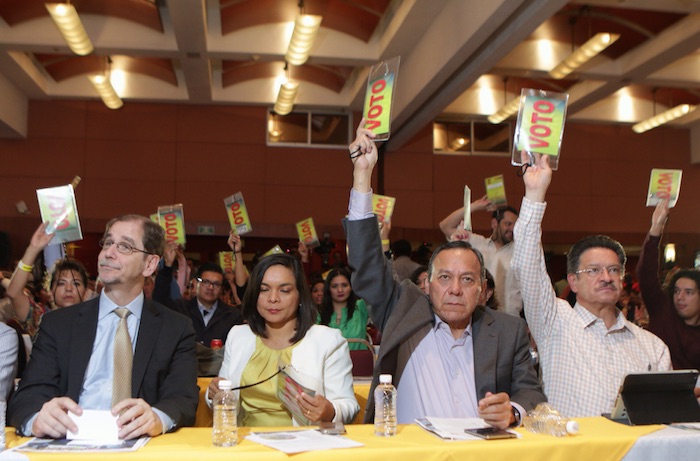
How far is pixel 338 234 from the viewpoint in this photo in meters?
12.1

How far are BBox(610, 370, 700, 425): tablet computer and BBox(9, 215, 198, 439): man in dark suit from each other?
4.69 feet

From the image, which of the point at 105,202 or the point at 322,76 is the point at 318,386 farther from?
the point at 105,202

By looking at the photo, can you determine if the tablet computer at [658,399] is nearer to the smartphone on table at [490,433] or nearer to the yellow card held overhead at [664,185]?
the smartphone on table at [490,433]


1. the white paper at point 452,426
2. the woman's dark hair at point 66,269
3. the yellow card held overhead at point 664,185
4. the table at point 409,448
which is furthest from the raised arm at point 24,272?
the yellow card held overhead at point 664,185

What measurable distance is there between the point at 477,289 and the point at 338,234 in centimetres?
956

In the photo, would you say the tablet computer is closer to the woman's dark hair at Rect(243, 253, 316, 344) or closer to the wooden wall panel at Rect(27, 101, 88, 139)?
the woman's dark hair at Rect(243, 253, 316, 344)

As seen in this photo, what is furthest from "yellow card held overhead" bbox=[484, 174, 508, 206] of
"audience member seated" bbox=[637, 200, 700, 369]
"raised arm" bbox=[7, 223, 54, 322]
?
"raised arm" bbox=[7, 223, 54, 322]

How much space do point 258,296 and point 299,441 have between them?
1.08m

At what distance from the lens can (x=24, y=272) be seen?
3846mm

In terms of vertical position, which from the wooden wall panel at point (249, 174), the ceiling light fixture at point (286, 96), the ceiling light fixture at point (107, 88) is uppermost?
the ceiling light fixture at point (107, 88)

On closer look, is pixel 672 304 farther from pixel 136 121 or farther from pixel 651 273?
pixel 136 121

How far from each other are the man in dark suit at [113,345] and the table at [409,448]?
336 mm

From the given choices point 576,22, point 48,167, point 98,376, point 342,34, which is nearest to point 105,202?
point 48,167

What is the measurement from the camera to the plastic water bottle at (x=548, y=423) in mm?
1995
